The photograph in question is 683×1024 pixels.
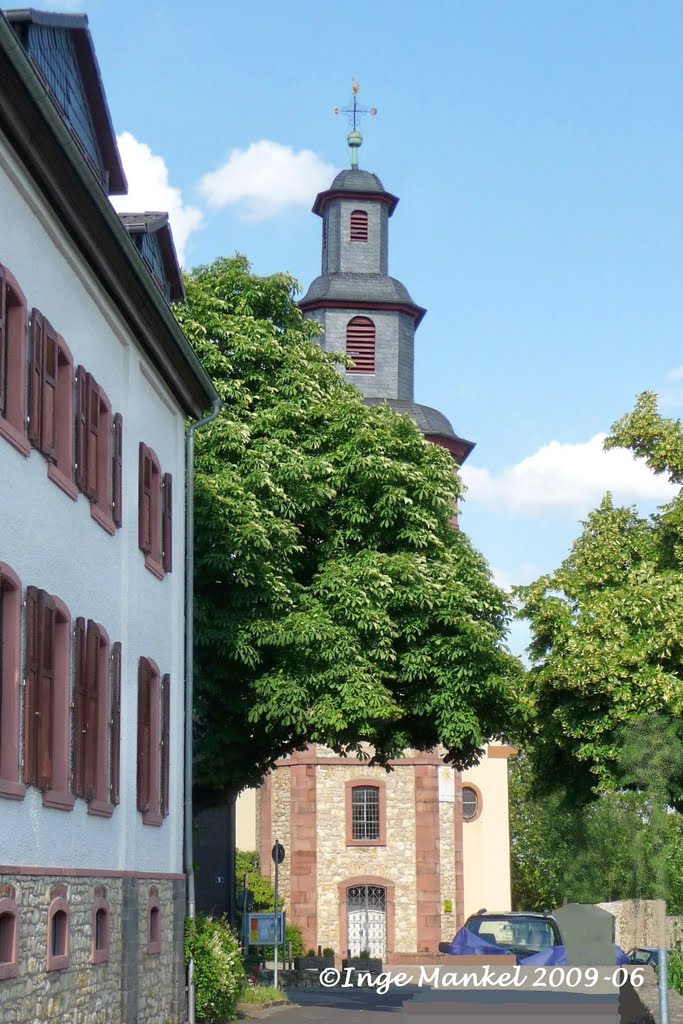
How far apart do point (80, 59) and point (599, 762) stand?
14191 mm

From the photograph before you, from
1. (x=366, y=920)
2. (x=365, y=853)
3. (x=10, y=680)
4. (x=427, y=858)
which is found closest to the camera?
(x=10, y=680)

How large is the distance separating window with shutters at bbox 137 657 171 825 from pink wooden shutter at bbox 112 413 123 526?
2.14m

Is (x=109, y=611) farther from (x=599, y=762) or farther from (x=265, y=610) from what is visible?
(x=599, y=762)

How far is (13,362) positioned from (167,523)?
25.0ft

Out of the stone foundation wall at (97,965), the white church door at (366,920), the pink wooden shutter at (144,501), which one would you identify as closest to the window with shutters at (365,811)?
the white church door at (366,920)

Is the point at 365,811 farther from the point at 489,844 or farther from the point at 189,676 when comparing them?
the point at 189,676

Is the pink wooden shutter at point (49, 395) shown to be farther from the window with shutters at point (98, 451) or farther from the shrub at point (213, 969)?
the shrub at point (213, 969)

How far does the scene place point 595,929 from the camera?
18.9m

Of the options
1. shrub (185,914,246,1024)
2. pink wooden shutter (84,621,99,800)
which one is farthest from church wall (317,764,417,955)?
pink wooden shutter (84,621,99,800)

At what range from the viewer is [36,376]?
14.0 meters

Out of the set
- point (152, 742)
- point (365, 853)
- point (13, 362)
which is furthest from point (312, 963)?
point (13, 362)

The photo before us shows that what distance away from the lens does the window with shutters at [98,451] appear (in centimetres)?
1589

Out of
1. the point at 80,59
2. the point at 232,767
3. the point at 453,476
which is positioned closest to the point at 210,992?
the point at 232,767

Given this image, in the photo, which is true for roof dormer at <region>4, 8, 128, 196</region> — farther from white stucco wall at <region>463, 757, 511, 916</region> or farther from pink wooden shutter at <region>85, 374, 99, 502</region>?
white stucco wall at <region>463, 757, 511, 916</region>
